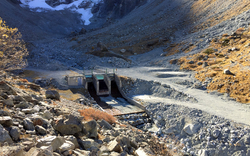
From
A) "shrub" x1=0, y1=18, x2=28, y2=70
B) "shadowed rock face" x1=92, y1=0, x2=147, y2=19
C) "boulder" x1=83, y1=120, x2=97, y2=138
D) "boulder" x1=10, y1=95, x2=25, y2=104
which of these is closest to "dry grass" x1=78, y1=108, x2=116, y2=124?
"boulder" x1=83, y1=120, x2=97, y2=138

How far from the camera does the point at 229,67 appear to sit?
22.5m

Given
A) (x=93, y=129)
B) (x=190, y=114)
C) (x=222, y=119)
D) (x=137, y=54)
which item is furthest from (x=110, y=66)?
(x=93, y=129)

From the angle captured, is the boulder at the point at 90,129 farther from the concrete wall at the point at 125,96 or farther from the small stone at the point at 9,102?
the concrete wall at the point at 125,96

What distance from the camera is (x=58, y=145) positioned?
4.98 metres

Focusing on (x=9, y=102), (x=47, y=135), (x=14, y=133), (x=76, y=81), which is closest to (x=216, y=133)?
(x=47, y=135)

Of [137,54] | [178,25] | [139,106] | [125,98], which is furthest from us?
[178,25]

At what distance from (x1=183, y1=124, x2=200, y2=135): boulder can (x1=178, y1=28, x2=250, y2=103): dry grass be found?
6.40 m

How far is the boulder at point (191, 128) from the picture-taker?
13.6m

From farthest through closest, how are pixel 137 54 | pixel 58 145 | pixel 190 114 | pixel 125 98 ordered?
pixel 137 54, pixel 125 98, pixel 190 114, pixel 58 145

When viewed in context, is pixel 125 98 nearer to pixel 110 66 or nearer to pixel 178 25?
pixel 110 66

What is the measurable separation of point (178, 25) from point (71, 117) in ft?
162

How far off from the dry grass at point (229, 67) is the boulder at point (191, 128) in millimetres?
6398

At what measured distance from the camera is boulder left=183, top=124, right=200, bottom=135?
1362 centimetres

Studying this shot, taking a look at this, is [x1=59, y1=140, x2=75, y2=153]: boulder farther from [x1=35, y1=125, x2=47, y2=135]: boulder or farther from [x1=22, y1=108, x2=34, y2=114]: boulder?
[x1=22, y1=108, x2=34, y2=114]: boulder
